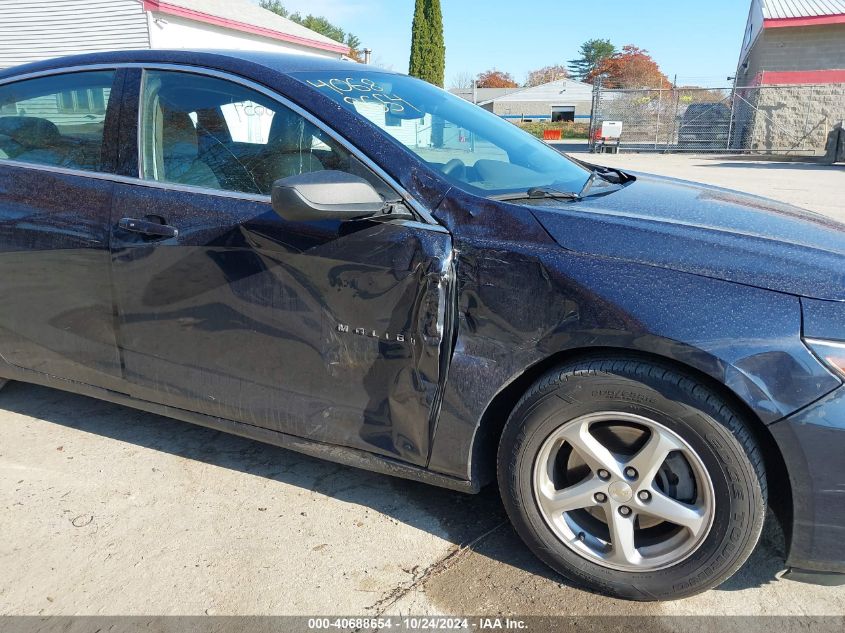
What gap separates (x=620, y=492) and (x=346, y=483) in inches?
49.3

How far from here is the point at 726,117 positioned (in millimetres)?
25812

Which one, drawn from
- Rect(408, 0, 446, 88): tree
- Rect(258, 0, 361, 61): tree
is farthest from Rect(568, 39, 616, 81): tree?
Rect(408, 0, 446, 88): tree

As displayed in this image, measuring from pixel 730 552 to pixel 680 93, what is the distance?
2846cm

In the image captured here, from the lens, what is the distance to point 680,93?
2702 centimetres

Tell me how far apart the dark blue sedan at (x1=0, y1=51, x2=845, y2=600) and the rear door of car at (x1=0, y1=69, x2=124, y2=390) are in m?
0.01

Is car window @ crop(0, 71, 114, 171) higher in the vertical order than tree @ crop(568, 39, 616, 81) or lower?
lower

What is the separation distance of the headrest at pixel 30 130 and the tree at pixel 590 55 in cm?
10747

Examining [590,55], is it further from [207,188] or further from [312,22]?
[207,188]

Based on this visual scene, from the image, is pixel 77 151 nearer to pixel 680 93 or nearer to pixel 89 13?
pixel 89 13

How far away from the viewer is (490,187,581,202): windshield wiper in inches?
92.7

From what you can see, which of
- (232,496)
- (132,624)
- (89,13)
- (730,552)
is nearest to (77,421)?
(232,496)

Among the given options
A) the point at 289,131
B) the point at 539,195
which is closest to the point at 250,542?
the point at 289,131

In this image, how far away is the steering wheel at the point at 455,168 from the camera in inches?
93.8

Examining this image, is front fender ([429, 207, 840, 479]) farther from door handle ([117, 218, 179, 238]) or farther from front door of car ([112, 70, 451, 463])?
door handle ([117, 218, 179, 238])
